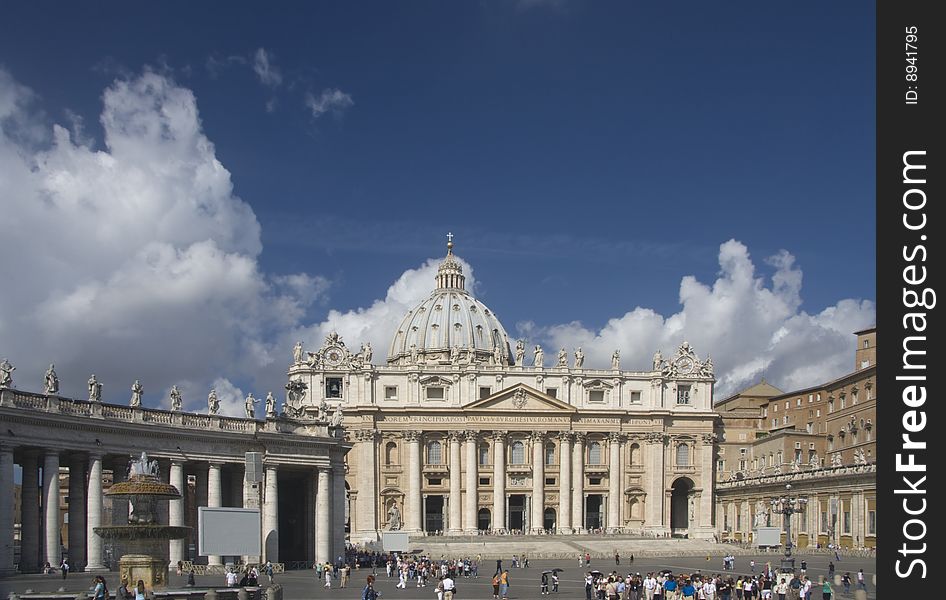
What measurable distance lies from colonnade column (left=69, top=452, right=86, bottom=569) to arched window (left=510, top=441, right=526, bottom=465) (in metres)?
74.3

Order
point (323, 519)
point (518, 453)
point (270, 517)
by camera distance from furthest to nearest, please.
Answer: point (518, 453) < point (323, 519) < point (270, 517)

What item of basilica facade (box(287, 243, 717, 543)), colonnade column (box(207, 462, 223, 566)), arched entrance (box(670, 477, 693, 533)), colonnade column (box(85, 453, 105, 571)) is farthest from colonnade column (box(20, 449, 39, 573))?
arched entrance (box(670, 477, 693, 533))

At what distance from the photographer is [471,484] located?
119750mm

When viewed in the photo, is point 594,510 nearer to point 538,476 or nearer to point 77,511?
point 538,476

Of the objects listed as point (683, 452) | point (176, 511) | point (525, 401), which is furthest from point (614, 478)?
point (176, 511)

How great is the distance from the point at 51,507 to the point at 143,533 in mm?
15511

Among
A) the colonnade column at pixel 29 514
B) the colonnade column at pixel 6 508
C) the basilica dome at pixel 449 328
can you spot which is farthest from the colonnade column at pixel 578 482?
→ the colonnade column at pixel 6 508

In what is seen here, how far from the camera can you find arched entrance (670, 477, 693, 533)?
4956 inches

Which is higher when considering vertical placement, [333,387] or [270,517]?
[333,387]

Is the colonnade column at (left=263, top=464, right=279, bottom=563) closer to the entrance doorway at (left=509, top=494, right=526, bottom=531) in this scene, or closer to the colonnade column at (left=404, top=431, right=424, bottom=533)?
the colonnade column at (left=404, top=431, right=424, bottom=533)

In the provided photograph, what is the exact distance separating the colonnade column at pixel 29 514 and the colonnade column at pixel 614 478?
81.2 m

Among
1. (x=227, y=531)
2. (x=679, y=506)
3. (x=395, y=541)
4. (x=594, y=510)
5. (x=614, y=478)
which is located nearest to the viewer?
(x=227, y=531)

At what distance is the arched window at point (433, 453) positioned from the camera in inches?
4734

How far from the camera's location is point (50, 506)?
46.2 metres
